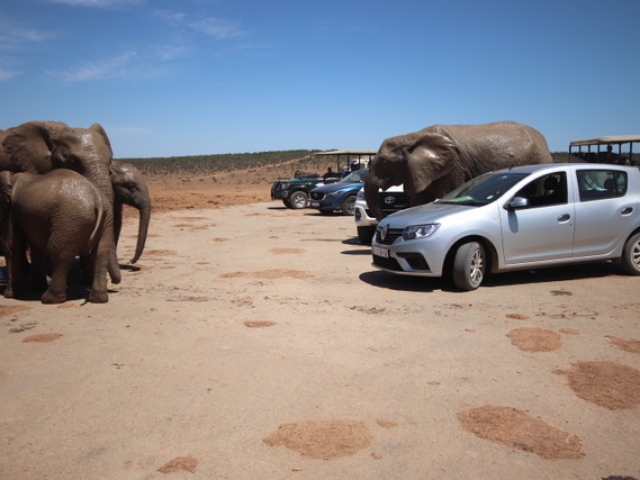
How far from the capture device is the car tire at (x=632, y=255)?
859 centimetres

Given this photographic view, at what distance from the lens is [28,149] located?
8125mm

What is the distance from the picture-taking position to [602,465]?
3.33 meters

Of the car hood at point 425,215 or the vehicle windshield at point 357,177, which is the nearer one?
the car hood at point 425,215

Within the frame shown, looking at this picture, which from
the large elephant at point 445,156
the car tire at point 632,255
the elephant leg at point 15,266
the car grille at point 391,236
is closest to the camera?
the elephant leg at point 15,266

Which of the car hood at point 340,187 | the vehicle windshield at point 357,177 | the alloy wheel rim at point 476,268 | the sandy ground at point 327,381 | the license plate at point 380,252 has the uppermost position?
the vehicle windshield at point 357,177

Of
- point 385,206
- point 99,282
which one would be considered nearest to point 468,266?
point 99,282

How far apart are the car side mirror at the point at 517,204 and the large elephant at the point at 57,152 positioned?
18.5ft

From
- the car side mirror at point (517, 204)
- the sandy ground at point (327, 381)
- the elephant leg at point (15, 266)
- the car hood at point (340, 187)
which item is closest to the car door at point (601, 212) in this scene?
the sandy ground at point (327, 381)

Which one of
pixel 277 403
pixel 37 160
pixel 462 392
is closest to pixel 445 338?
pixel 462 392

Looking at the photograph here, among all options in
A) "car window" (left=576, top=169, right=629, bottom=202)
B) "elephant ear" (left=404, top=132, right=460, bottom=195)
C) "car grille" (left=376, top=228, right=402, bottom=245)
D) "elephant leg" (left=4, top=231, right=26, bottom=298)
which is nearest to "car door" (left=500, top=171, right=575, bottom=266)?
"car window" (left=576, top=169, right=629, bottom=202)

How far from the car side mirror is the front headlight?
3.51 feet

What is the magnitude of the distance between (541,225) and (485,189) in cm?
103

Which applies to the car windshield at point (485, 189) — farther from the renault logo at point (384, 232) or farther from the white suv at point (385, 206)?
the white suv at point (385, 206)

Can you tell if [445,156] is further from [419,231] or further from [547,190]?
[419,231]
